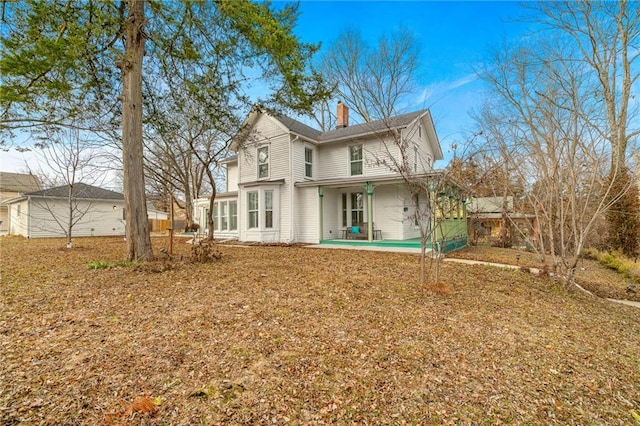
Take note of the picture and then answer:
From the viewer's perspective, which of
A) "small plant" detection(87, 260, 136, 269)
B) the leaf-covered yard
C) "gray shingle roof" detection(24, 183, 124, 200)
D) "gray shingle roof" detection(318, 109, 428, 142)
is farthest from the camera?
"gray shingle roof" detection(24, 183, 124, 200)

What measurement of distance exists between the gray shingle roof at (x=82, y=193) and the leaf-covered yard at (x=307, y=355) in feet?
53.9

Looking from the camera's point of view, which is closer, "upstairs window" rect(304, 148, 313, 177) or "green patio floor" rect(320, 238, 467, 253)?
"green patio floor" rect(320, 238, 467, 253)

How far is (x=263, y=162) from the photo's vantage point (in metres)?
14.8

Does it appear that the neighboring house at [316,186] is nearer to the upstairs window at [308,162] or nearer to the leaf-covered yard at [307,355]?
the upstairs window at [308,162]

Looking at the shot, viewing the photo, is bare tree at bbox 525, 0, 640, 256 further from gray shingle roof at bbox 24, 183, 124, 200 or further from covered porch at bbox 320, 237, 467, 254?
gray shingle roof at bbox 24, 183, 124, 200

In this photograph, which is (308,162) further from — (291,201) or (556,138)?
(556,138)

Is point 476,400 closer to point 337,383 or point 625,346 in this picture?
point 337,383

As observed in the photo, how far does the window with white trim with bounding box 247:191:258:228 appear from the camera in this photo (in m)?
14.1

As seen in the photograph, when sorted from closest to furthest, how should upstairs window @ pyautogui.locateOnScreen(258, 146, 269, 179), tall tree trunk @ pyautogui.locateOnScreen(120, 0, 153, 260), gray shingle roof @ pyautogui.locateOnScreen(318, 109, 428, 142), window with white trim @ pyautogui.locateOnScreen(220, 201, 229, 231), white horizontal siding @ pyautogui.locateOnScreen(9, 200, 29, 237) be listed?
1. tall tree trunk @ pyautogui.locateOnScreen(120, 0, 153, 260)
2. gray shingle roof @ pyautogui.locateOnScreen(318, 109, 428, 142)
3. upstairs window @ pyautogui.locateOnScreen(258, 146, 269, 179)
4. window with white trim @ pyautogui.locateOnScreen(220, 201, 229, 231)
5. white horizontal siding @ pyautogui.locateOnScreen(9, 200, 29, 237)

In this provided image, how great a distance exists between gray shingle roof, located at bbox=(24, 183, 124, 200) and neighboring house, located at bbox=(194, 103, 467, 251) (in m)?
10.6

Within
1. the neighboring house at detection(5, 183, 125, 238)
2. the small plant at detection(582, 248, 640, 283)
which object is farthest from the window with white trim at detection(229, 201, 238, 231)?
the small plant at detection(582, 248, 640, 283)

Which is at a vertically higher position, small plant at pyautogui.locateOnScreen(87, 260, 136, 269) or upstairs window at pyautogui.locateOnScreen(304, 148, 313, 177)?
upstairs window at pyautogui.locateOnScreen(304, 148, 313, 177)

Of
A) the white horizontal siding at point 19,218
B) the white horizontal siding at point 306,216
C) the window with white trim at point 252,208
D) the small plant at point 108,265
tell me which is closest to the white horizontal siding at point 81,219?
the white horizontal siding at point 19,218

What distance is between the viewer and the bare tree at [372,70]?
11.8 metres
